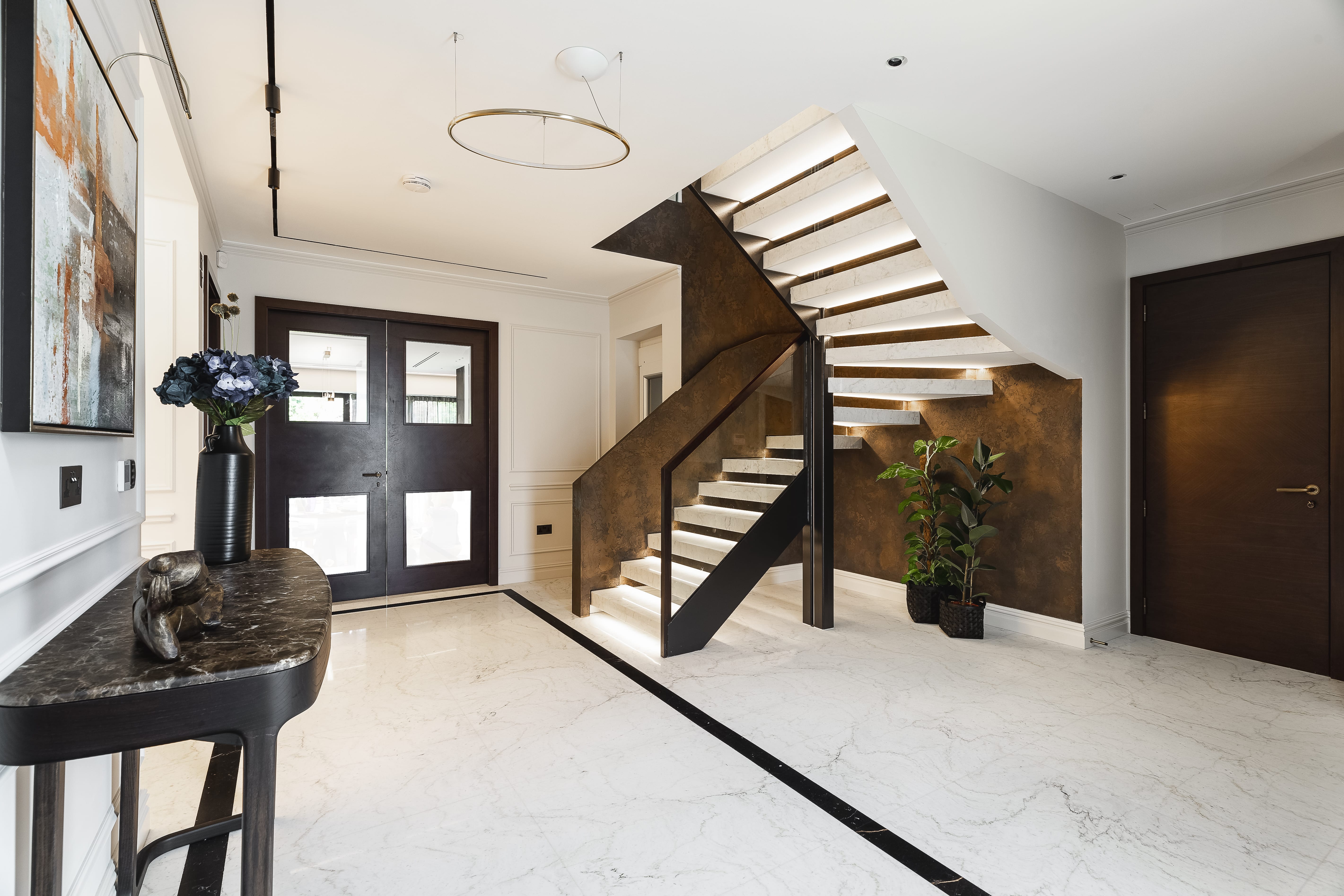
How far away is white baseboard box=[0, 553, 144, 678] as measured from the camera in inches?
41.6

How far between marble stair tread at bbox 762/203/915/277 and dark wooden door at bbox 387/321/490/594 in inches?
103

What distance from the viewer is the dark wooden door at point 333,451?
4727 mm

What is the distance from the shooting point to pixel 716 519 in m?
3.89

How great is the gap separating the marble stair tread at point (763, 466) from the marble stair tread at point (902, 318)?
3.05ft

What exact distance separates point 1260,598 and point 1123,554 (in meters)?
0.69

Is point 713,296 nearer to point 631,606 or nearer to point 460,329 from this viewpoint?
point 460,329

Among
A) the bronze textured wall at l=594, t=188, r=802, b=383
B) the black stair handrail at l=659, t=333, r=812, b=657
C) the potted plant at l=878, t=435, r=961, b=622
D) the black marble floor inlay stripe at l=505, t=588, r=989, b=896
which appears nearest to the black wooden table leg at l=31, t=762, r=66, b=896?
the black marble floor inlay stripe at l=505, t=588, r=989, b=896

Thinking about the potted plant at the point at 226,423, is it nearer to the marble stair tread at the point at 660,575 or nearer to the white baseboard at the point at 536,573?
the marble stair tread at the point at 660,575

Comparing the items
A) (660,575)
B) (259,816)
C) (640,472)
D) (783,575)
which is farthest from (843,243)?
(259,816)

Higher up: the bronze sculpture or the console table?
the bronze sculpture

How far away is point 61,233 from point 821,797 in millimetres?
Answer: 2498

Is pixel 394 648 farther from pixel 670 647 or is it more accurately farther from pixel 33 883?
pixel 33 883

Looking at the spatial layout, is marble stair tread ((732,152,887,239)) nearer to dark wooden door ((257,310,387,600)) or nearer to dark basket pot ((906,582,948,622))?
dark basket pot ((906,582,948,622))

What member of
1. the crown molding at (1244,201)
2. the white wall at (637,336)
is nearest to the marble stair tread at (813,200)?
the white wall at (637,336)
